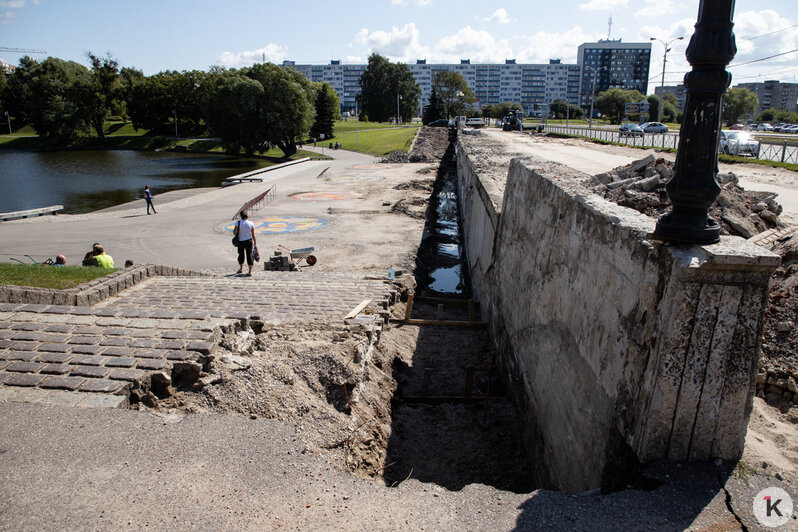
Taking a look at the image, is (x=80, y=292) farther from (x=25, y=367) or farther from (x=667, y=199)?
(x=667, y=199)

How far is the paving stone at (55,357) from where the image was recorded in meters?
6.11

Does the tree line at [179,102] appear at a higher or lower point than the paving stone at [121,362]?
higher

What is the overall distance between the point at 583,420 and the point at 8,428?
5.61 meters

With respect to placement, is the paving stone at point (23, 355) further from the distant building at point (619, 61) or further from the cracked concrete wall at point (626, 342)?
the distant building at point (619, 61)

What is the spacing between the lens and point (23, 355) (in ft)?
20.4

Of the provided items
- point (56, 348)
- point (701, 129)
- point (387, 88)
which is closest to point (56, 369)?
point (56, 348)

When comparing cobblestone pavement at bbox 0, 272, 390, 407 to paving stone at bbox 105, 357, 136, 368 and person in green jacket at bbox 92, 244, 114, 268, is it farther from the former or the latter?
person in green jacket at bbox 92, 244, 114, 268

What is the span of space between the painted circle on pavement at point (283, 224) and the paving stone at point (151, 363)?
1643 cm

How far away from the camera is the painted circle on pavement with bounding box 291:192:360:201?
1211 inches

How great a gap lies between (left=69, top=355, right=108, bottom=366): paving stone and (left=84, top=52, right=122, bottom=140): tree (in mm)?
90672

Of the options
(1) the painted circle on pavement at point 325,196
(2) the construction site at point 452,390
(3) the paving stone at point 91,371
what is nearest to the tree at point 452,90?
(1) the painted circle on pavement at point 325,196

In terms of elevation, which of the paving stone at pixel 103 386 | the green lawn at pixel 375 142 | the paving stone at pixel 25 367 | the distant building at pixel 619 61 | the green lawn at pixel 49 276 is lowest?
the green lawn at pixel 49 276

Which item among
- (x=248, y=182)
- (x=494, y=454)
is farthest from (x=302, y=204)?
(x=494, y=454)

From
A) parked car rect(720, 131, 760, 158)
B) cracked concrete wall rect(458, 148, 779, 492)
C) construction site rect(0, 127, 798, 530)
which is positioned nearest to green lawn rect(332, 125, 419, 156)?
parked car rect(720, 131, 760, 158)
